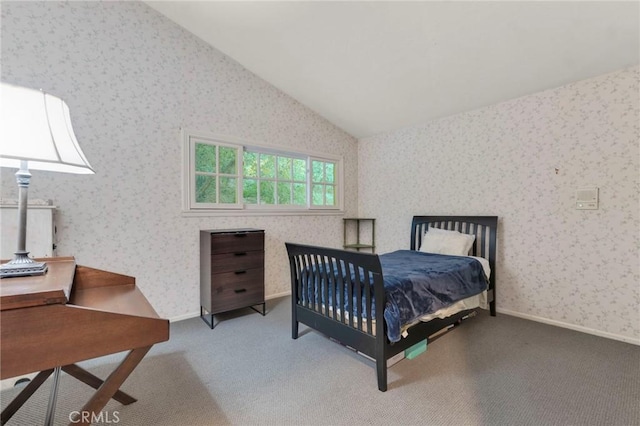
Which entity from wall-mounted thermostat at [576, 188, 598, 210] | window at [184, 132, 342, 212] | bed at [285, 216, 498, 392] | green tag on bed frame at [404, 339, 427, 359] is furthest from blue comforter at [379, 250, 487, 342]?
window at [184, 132, 342, 212]

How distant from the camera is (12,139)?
0.96 m

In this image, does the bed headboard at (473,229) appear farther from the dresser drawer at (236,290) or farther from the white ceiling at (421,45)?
the dresser drawer at (236,290)

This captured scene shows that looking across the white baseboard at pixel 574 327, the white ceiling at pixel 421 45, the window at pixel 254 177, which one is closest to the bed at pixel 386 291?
the white baseboard at pixel 574 327

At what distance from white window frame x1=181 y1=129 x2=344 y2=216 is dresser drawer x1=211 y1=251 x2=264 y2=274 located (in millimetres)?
580

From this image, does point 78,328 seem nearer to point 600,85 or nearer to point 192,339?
point 192,339

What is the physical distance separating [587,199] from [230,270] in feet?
10.7

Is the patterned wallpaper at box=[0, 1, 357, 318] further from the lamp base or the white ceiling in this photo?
the lamp base

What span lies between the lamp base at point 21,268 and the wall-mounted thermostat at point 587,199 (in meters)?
3.67

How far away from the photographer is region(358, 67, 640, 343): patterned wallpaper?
7.56ft

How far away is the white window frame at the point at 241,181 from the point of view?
2.84m

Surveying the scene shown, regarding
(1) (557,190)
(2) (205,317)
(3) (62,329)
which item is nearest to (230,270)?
(2) (205,317)

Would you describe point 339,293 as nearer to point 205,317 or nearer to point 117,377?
point 117,377

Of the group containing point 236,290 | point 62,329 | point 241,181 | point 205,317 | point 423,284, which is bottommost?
point 205,317

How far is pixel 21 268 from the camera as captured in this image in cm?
108
